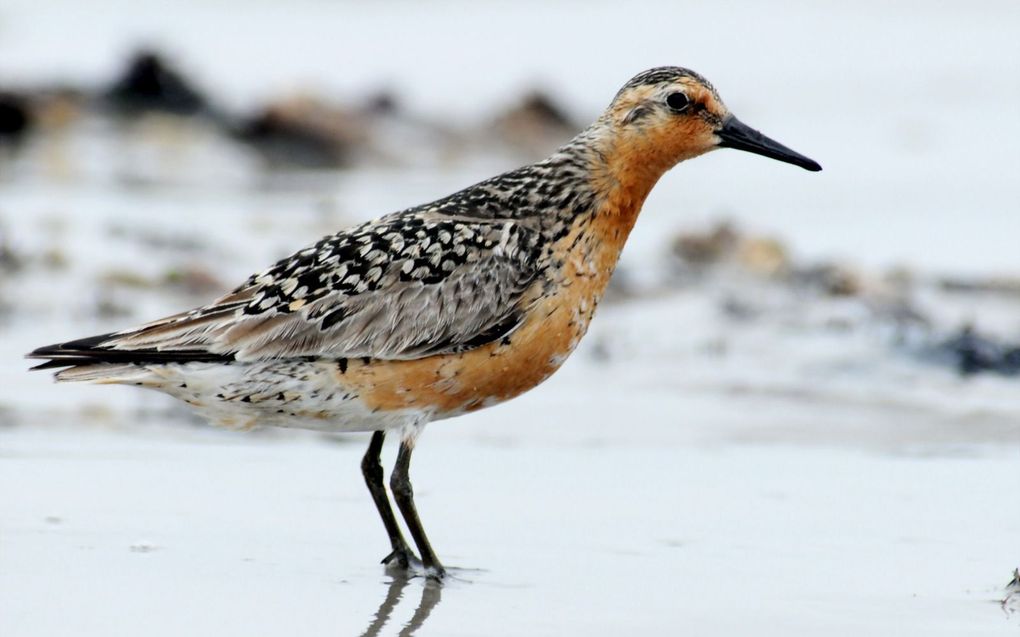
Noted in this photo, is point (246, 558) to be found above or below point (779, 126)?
below

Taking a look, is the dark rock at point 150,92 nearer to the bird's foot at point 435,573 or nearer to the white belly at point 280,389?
the white belly at point 280,389

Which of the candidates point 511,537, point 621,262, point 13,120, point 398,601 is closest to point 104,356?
point 398,601

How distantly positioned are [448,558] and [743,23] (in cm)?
1704

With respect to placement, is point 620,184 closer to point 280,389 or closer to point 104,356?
point 280,389

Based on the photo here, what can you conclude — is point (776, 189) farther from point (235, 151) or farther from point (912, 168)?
point (235, 151)

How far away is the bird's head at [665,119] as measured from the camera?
7.37 metres

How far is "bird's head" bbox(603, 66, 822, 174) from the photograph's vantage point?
7371 mm

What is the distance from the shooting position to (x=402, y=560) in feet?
22.3

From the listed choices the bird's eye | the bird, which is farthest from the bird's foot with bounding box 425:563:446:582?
the bird's eye

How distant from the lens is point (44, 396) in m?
9.28

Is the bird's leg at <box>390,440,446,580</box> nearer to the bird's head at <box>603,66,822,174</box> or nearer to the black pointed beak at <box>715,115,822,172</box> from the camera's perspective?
the bird's head at <box>603,66,822,174</box>

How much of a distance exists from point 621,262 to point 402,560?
6.10 m

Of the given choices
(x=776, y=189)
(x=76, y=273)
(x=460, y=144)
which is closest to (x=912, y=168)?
(x=776, y=189)

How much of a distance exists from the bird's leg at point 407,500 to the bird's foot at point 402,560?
0.04 meters
